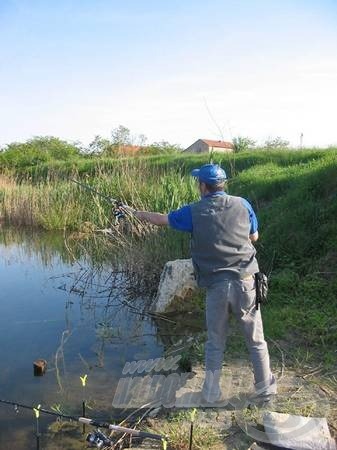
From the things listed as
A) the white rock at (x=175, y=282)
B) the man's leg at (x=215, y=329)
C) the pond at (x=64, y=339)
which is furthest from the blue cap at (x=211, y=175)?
the white rock at (x=175, y=282)

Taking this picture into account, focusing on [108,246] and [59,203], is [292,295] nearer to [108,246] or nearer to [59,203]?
[108,246]

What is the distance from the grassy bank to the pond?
811 mm

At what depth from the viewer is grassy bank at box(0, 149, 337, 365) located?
17.0 ft

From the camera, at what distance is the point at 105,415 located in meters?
3.78

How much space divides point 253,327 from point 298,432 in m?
0.78

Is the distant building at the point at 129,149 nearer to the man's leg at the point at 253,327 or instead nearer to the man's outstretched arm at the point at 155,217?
the man's outstretched arm at the point at 155,217

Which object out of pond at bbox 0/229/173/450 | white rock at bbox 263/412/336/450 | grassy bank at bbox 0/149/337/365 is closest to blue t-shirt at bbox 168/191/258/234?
white rock at bbox 263/412/336/450

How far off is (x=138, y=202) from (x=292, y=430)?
224 inches

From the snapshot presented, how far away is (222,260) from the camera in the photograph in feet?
11.0

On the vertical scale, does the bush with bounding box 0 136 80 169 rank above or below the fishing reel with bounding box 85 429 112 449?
above

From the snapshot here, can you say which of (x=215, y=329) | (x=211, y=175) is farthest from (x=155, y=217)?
(x=215, y=329)

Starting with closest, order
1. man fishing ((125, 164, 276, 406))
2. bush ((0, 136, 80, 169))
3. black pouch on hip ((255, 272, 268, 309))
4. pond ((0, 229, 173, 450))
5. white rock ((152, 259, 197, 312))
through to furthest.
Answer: man fishing ((125, 164, 276, 406)) < black pouch on hip ((255, 272, 268, 309)) < pond ((0, 229, 173, 450)) < white rock ((152, 259, 197, 312)) < bush ((0, 136, 80, 169))

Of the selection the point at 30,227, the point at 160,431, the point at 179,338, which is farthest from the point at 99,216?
the point at 160,431

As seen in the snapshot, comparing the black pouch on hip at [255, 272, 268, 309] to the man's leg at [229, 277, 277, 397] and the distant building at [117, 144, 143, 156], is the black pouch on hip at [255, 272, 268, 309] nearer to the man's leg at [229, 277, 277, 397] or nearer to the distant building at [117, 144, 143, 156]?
the man's leg at [229, 277, 277, 397]
